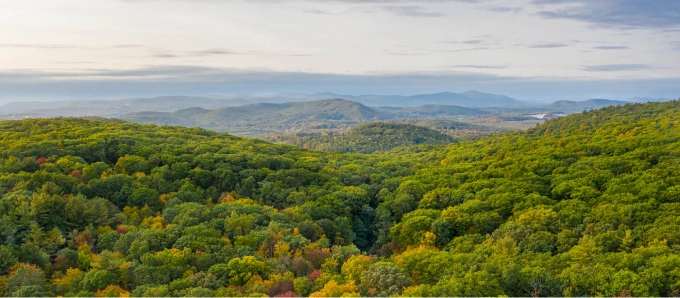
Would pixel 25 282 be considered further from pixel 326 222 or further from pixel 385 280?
pixel 326 222

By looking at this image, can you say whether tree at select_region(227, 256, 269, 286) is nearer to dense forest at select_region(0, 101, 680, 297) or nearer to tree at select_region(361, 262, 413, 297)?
dense forest at select_region(0, 101, 680, 297)

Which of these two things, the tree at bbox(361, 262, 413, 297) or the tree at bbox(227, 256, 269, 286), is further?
the tree at bbox(227, 256, 269, 286)

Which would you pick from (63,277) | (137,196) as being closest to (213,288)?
(63,277)

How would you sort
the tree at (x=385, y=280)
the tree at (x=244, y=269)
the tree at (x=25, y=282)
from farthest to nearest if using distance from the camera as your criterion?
the tree at (x=244, y=269) < the tree at (x=385, y=280) < the tree at (x=25, y=282)

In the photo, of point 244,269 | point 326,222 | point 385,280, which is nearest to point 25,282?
point 244,269

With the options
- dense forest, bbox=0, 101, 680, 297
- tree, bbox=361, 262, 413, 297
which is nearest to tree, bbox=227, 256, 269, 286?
dense forest, bbox=0, 101, 680, 297

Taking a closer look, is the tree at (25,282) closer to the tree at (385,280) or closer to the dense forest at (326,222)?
the dense forest at (326,222)

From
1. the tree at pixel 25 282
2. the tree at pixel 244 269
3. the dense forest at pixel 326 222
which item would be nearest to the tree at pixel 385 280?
the dense forest at pixel 326 222

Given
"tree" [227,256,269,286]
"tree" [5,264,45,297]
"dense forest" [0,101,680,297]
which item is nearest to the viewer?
"tree" [5,264,45,297]
